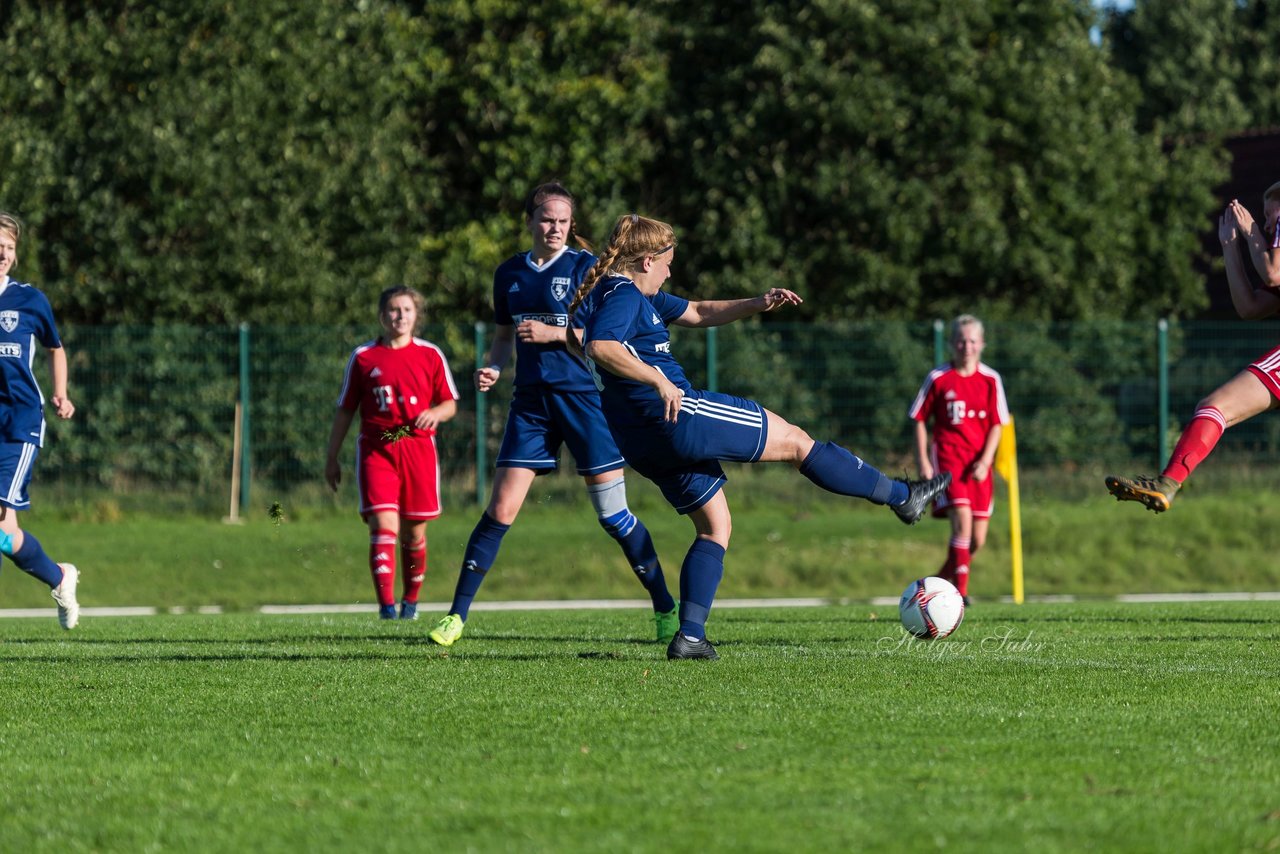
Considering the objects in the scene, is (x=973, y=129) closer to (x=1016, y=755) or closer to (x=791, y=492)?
(x=791, y=492)

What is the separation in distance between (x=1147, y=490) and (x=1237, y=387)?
78 centimetres

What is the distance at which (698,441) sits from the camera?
693 cm

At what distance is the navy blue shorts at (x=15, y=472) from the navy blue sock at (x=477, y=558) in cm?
266

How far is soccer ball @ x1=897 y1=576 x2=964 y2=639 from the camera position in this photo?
7512 mm

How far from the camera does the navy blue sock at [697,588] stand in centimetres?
720

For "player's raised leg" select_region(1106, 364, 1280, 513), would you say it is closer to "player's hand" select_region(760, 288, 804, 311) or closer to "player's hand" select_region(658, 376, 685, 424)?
"player's hand" select_region(760, 288, 804, 311)

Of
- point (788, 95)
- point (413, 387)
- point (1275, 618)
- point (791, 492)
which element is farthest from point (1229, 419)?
point (788, 95)

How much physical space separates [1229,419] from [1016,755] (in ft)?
10.1

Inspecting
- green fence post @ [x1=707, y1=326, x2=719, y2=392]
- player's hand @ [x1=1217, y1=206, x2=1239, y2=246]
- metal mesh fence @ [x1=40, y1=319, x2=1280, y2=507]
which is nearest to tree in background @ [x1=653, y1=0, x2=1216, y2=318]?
metal mesh fence @ [x1=40, y1=319, x2=1280, y2=507]

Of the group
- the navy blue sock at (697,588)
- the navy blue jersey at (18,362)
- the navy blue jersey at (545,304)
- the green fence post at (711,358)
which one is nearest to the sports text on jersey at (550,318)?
the navy blue jersey at (545,304)

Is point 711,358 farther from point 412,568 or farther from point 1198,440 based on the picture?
point 1198,440

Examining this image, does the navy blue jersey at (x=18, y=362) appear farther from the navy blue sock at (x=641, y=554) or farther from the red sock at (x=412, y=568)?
the navy blue sock at (x=641, y=554)

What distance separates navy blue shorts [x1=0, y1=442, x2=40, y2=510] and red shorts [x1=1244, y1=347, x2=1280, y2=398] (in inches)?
254

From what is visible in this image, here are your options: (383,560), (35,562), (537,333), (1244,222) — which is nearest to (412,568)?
(383,560)
